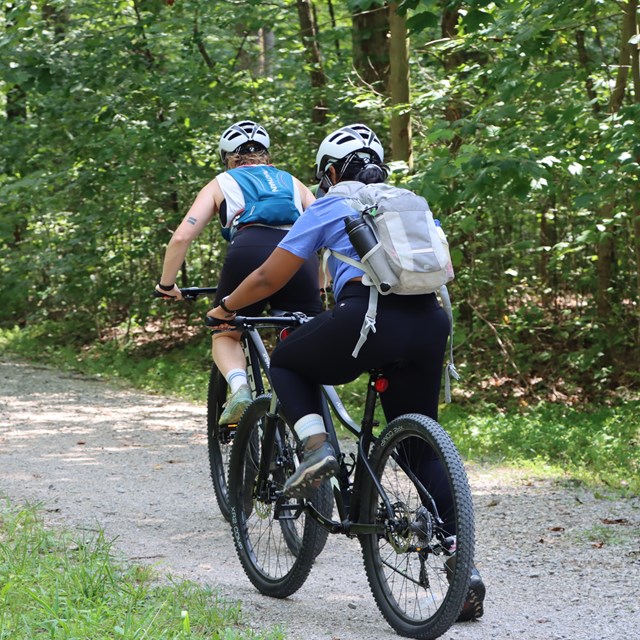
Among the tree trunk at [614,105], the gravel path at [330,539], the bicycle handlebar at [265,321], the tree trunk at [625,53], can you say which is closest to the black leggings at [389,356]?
the bicycle handlebar at [265,321]

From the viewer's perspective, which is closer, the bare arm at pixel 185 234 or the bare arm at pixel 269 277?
the bare arm at pixel 269 277

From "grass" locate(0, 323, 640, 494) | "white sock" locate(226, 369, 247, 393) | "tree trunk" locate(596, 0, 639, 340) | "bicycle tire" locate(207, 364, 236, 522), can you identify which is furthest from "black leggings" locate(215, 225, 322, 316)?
"tree trunk" locate(596, 0, 639, 340)

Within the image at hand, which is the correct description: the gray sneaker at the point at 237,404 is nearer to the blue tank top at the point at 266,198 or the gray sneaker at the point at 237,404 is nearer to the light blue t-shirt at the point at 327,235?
the blue tank top at the point at 266,198

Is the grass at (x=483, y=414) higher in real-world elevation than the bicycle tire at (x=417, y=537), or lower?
lower

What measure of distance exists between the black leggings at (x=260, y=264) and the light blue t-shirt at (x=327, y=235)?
1.33 metres

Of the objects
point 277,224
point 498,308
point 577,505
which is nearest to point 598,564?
point 577,505

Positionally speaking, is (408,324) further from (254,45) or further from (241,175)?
(254,45)

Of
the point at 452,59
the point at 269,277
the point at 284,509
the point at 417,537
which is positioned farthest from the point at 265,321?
the point at 452,59

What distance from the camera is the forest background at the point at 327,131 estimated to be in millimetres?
9250

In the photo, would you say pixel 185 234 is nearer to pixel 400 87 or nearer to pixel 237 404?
pixel 237 404

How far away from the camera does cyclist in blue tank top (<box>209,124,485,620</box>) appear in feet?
12.8

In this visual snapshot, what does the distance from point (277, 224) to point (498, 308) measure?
7180 millimetres

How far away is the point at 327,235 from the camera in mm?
4051

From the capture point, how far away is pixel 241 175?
18.2 ft
